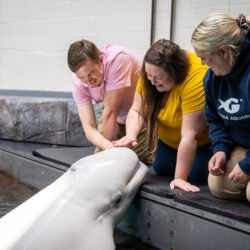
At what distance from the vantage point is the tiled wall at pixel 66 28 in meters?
5.97

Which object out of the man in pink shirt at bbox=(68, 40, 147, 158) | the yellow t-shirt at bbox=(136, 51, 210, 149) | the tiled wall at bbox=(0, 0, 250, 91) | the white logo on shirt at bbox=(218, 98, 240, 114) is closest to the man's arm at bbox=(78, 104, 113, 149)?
the man in pink shirt at bbox=(68, 40, 147, 158)

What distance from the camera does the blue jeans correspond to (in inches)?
147

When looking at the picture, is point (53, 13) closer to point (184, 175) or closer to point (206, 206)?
point (184, 175)

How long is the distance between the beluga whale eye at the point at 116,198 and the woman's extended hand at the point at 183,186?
1.40 ft

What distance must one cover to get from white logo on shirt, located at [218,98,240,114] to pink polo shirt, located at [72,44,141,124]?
4.29ft

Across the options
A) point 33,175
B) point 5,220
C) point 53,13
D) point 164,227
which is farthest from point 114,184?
point 53,13

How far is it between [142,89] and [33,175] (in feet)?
6.04

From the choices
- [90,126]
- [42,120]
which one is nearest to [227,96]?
[90,126]

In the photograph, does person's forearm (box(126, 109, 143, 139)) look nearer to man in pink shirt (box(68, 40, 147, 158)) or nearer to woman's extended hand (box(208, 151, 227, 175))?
man in pink shirt (box(68, 40, 147, 158))

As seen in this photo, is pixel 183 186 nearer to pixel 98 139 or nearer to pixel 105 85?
pixel 98 139

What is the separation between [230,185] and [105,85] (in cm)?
149

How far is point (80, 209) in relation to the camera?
2867 mm

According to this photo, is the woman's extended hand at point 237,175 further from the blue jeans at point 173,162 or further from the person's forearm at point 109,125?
the person's forearm at point 109,125

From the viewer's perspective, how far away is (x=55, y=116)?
21.8 feet
